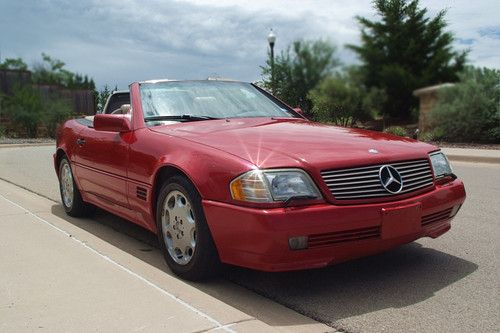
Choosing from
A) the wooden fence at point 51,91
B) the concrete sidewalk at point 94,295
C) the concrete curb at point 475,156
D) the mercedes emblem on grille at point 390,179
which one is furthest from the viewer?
the wooden fence at point 51,91

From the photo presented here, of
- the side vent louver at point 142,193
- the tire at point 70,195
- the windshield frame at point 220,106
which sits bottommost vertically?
the tire at point 70,195

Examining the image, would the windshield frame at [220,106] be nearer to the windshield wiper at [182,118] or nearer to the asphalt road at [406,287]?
the windshield wiper at [182,118]

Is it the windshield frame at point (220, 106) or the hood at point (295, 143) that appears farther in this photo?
the windshield frame at point (220, 106)

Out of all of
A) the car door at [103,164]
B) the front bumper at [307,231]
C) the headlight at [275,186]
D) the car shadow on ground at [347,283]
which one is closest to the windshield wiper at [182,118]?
the car door at [103,164]

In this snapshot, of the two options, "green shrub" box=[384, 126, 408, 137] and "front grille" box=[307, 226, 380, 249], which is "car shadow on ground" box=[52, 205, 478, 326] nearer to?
"front grille" box=[307, 226, 380, 249]

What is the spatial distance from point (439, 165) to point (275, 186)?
5.01 ft

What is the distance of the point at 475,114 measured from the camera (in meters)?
16.3

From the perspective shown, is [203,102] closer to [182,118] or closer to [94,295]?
[182,118]

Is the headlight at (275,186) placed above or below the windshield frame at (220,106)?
below

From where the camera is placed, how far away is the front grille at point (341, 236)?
336cm

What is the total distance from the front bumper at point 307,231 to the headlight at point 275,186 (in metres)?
0.08

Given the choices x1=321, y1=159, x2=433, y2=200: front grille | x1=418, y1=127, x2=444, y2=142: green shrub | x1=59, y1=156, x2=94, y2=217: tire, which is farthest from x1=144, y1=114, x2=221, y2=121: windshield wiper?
x1=418, y1=127, x2=444, y2=142: green shrub

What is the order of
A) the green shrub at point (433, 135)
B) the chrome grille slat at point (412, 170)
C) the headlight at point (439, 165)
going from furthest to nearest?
the green shrub at point (433, 135) < the headlight at point (439, 165) < the chrome grille slat at point (412, 170)

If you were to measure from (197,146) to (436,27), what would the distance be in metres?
6.16
